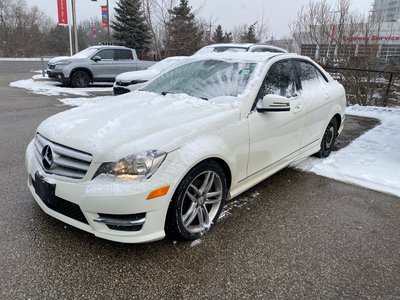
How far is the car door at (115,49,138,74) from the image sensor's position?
536 inches

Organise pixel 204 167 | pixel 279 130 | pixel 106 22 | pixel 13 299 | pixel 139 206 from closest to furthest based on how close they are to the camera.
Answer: pixel 13 299, pixel 139 206, pixel 204 167, pixel 279 130, pixel 106 22

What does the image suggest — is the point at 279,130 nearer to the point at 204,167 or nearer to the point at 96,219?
the point at 204,167

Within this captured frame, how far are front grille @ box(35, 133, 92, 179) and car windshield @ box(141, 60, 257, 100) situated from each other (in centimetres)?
140

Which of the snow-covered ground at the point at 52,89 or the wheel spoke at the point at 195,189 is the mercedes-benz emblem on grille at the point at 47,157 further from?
the snow-covered ground at the point at 52,89

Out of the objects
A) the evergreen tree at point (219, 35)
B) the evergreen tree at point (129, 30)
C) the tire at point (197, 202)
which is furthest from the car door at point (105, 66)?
the evergreen tree at point (219, 35)

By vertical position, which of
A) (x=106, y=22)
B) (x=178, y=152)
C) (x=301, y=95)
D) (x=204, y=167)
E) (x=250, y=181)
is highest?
(x=106, y=22)

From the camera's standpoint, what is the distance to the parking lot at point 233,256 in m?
2.30

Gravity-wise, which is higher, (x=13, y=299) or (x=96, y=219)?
(x=96, y=219)

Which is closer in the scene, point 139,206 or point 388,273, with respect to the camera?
point 139,206

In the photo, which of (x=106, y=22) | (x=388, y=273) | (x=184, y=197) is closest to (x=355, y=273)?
(x=388, y=273)

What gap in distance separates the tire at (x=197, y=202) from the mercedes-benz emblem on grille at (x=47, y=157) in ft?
3.35

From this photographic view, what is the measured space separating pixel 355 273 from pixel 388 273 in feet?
0.87

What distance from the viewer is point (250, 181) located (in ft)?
11.0

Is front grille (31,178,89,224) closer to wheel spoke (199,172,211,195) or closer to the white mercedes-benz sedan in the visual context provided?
the white mercedes-benz sedan
